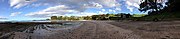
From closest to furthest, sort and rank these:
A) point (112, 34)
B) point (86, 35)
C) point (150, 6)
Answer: point (86, 35), point (112, 34), point (150, 6)

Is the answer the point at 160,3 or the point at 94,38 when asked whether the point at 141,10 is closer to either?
the point at 160,3

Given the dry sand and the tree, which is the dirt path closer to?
the dry sand

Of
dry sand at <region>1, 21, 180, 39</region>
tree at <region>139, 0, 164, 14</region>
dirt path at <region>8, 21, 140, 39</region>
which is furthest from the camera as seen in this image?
tree at <region>139, 0, 164, 14</region>

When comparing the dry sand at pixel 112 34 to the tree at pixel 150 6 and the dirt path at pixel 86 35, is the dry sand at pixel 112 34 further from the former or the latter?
the tree at pixel 150 6

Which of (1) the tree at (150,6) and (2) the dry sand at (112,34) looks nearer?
(2) the dry sand at (112,34)

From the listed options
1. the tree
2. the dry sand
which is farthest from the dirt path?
the tree

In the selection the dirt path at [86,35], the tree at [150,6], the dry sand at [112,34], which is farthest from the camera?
the tree at [150,6]

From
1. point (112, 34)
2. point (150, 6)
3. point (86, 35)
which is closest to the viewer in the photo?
point (86, 35)

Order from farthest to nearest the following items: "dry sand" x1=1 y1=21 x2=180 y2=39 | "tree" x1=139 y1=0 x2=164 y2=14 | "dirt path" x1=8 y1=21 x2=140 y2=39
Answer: "tree" x1=139 y1=0 x2=164 y2=14 < "dirt path" x1=8 y1=21 x2=140 y2=39 < "dry sand" x1=1 y1=21 x2=180 y2=39

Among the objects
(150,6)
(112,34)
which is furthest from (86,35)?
(150,6)

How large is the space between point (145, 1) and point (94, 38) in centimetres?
7510

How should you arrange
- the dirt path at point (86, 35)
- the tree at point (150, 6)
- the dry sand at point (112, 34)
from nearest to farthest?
1. the dry sand at point (112, 34)
2. the dirt path at point (86, 35)
3. the tree at point (150, 6)

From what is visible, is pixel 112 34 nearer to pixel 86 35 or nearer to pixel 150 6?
pixel 86 35

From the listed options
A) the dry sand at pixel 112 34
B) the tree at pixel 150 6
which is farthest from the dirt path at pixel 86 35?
the tree at pixel 150 6
